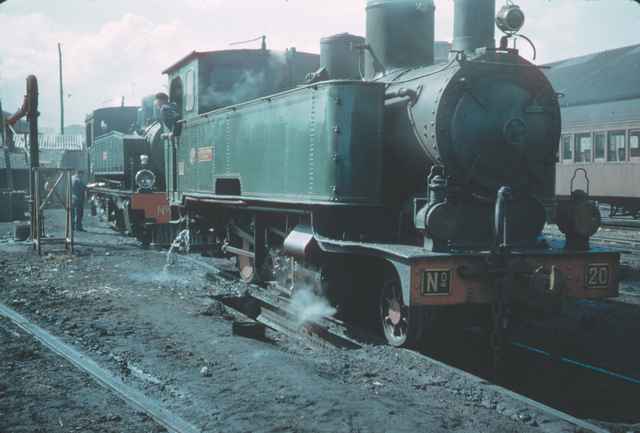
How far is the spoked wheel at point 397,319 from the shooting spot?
5348 mm

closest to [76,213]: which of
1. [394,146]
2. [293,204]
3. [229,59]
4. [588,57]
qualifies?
[229,59]

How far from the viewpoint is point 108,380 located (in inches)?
186

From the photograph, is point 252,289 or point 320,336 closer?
point 320,336

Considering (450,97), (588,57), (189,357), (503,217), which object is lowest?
(189,357)

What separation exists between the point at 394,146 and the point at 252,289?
11.4 ft

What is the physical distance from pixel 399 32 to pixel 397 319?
2837 millimetres

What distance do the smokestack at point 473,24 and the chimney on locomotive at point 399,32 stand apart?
659mm

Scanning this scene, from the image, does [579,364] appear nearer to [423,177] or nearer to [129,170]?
[423,177]

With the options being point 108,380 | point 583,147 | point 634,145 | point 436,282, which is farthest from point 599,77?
point 108,380

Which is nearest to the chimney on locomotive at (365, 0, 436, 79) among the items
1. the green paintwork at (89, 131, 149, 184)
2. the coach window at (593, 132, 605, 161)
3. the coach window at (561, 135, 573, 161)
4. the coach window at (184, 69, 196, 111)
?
the coach window at (184, 69, 196, 111)

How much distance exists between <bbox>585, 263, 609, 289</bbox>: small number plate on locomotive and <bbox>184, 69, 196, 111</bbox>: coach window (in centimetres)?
623

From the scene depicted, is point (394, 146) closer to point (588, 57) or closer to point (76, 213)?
point (76, 213)

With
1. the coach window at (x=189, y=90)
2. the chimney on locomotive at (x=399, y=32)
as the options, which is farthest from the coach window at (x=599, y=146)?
the chimney on locomotive at (x=399, y=32)

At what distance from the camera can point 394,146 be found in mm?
5906
